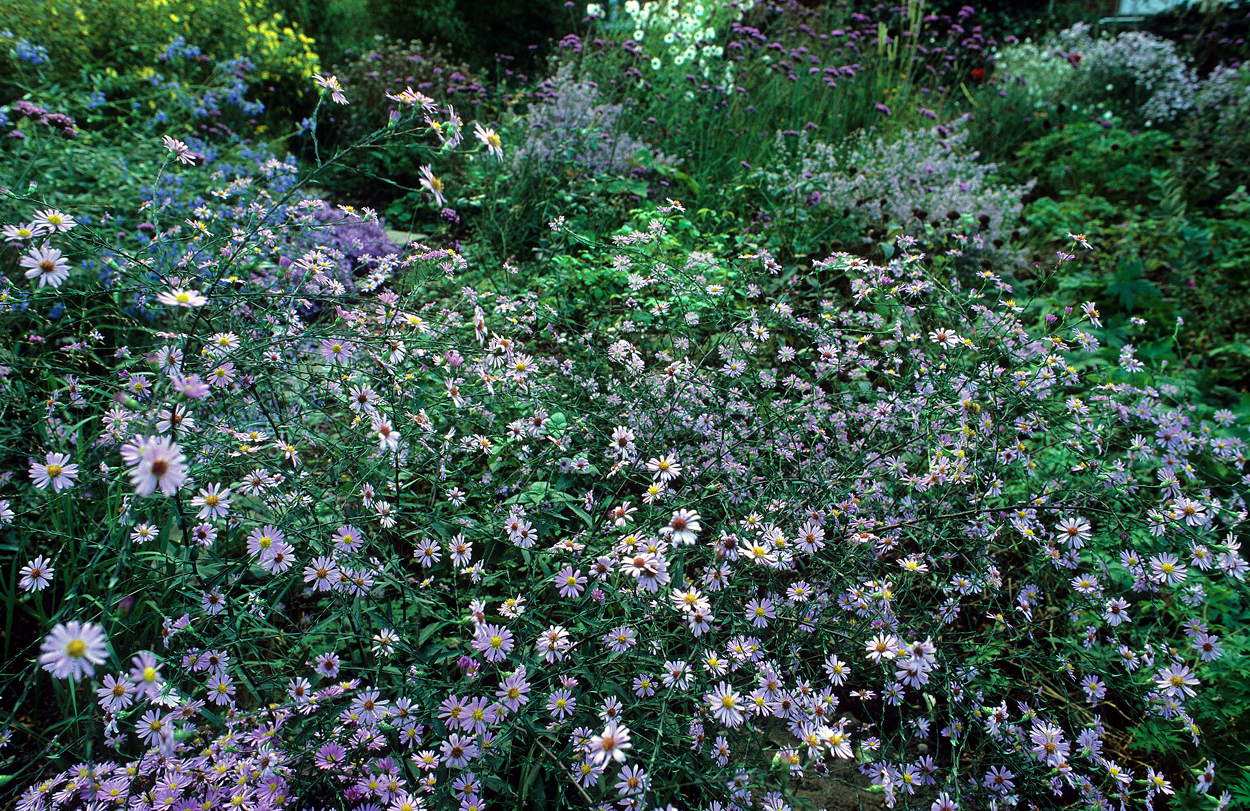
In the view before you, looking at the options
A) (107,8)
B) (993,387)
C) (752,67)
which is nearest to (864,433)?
(993,387)

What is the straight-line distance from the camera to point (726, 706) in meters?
1.26

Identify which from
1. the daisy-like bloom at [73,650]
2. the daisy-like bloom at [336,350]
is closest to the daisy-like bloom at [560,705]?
the daisy-like bloom at [73,650]

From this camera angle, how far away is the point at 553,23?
873cm

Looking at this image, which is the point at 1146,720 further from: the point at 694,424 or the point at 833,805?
the point at 694,424

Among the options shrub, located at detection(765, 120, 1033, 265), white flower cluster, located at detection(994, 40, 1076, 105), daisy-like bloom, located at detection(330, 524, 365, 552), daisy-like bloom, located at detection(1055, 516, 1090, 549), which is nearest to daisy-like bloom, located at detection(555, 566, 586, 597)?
daisy-like bloom, located at detection(330, 524, 365, 552)

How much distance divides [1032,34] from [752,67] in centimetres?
833

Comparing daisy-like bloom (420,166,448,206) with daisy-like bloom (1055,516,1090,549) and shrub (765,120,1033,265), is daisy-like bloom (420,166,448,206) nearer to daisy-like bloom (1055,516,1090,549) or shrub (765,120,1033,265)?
daisy-like bloom (1055,516,1090,549)

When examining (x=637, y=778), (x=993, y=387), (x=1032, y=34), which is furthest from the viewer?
Result: (x=1032, y=34)

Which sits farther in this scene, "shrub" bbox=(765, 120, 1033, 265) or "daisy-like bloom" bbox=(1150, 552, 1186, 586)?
"shrub" bbox=(765, 120, 1033, 265)

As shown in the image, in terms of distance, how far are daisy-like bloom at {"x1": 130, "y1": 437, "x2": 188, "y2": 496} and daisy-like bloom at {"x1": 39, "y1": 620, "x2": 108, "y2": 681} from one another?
206 millimetres

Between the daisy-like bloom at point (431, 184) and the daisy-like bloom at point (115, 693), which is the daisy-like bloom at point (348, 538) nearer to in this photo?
the daisy-like bloom at point (115, 693)

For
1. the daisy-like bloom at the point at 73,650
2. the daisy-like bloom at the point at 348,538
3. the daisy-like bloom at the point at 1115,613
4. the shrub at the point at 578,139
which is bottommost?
the daisy-like bloom at the point at 1115,613

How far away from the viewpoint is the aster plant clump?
126cm

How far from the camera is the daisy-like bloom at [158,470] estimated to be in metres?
0.86
